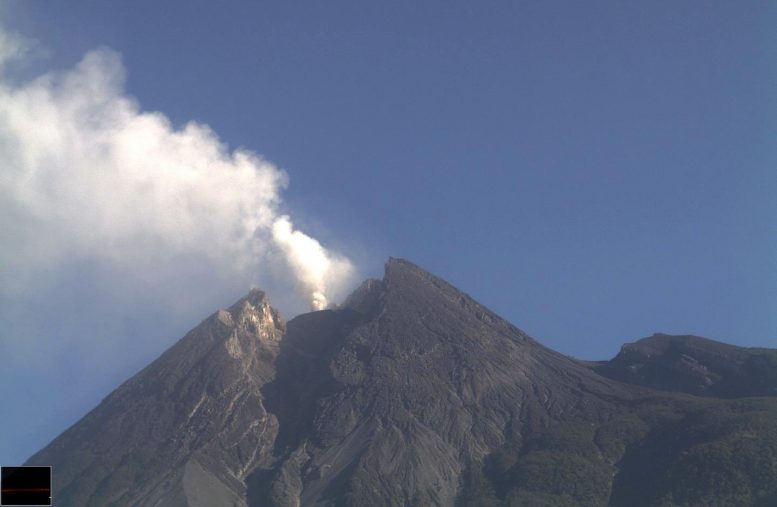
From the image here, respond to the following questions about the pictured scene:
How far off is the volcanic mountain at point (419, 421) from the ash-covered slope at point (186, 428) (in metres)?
0.38

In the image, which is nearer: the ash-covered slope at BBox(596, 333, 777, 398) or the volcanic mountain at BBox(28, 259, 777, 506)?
the volcanic mountain at BBox(28, 259, 777, 506)

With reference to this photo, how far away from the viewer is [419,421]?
159750mm

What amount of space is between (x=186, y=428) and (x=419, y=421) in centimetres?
4115

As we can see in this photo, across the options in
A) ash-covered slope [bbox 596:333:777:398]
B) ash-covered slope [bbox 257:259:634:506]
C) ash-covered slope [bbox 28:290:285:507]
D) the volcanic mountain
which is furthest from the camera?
ash-covered slope [bbox 596:333:777:398]

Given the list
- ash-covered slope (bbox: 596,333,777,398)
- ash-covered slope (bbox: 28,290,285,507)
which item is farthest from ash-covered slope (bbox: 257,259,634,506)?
ash-covered slope (bbox: 596,333,777,398)

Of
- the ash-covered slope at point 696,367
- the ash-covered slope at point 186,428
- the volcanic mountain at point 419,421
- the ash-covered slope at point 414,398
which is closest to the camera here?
the volcanic mountain at point 419,421

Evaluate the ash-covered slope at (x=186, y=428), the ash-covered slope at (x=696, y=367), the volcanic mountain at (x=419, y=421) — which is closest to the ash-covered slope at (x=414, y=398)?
the volcanic mountain at (x=419, y=421)

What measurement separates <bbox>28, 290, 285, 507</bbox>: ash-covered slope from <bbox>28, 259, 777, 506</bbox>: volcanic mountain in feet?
1.26

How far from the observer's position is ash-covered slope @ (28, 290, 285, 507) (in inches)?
5787

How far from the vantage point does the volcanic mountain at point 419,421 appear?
138 meters

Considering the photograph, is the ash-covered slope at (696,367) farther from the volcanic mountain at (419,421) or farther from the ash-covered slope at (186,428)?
the ash-covered slope at (186,428)

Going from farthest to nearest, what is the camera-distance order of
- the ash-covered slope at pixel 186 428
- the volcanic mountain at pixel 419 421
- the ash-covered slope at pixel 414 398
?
the ash-covered slope at pixel 186 428 < the ash-covered slope at pixel 414 398 < the volcanic mountain at pixel 419 421

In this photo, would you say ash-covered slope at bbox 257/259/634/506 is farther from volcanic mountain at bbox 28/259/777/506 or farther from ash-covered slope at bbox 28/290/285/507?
ash-covered slope at bbox 28/290/285/507

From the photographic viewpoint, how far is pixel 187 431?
536ft
